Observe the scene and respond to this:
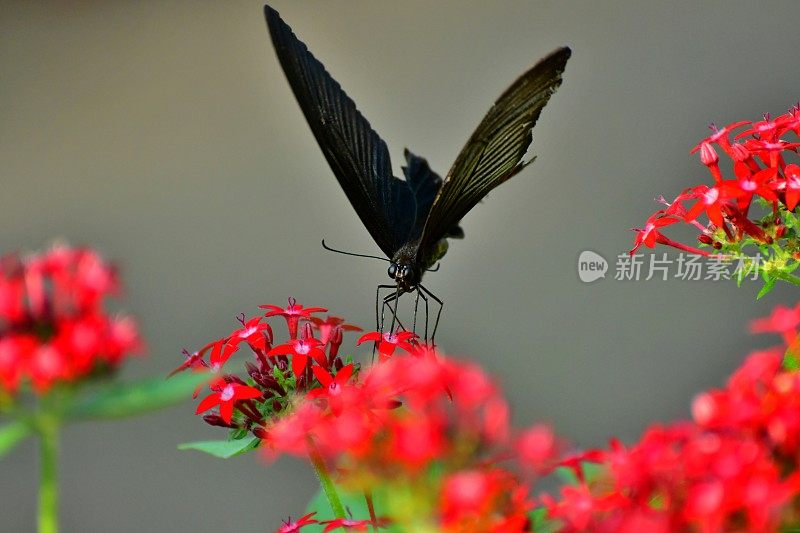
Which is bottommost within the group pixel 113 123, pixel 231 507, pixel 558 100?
pixel 231 507

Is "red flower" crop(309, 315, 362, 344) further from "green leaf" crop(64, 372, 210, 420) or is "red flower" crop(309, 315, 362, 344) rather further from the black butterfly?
"green leaf" crop(64, 372, 210, 420)

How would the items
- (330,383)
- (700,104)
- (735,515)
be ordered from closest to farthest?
1. (735,515)
2. (330,383)
3. (700,104)

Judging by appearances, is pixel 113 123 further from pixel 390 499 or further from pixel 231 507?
pixel 390 499

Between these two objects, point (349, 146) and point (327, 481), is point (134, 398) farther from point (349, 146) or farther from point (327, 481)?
point (349, 146)

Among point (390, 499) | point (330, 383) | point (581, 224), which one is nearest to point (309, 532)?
point (330, 383)

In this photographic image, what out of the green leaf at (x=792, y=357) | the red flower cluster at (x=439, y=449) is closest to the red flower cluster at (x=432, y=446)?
the red flower cluster at (x=439, y=449)

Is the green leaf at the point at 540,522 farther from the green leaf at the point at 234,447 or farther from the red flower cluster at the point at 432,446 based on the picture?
the green leaf at the point at 234,447
